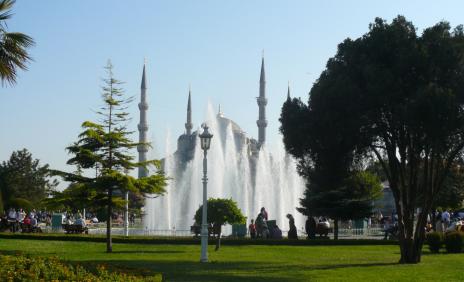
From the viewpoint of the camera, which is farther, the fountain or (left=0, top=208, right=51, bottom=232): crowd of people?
the fountain

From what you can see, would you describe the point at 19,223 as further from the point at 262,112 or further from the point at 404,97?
the point at 262,112

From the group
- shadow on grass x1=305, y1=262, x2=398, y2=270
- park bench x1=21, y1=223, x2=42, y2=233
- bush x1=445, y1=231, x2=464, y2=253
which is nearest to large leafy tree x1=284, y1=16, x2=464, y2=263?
shadow on grass x1=305, y1=262, x2=398, y2=270

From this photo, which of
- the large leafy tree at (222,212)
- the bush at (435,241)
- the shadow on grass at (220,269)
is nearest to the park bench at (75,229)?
the large leafy tree at (222,212)

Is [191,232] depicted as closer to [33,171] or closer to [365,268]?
[365,268]

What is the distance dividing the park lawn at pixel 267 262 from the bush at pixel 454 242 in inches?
35.0

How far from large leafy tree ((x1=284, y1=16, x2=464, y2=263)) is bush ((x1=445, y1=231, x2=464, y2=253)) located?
13.5ft

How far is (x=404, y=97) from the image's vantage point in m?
19.0

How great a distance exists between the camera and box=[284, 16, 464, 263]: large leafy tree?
18.0 m

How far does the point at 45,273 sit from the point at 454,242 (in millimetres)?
16207

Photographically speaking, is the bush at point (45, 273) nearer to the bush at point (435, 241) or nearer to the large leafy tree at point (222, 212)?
the large leafy tree at point (222, 212)

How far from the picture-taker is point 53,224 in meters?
40.2

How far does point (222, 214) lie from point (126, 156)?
3814 mm

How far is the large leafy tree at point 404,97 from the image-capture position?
18.0 meters

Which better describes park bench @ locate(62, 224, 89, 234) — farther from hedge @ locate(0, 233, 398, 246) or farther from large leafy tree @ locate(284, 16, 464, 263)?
large leafy tree @ locate(284, 16, 464, 263)
